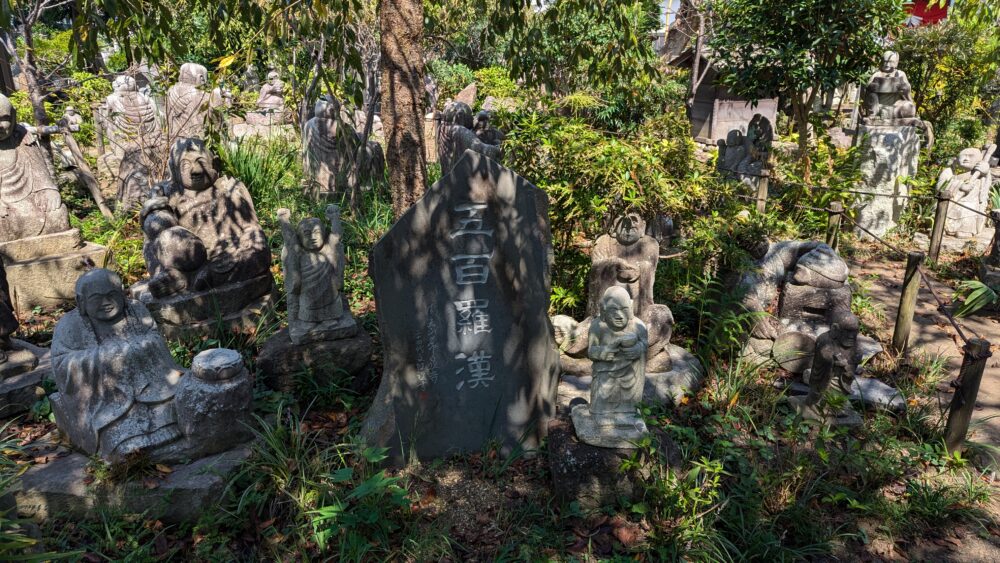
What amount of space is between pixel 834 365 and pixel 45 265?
6.79 meters

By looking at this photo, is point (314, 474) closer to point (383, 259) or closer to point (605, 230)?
point (383, 259)

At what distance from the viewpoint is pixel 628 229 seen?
487 cm

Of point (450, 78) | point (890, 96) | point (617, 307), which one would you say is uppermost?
point (450, 78)

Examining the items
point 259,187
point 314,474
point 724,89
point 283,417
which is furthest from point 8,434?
point 724,89

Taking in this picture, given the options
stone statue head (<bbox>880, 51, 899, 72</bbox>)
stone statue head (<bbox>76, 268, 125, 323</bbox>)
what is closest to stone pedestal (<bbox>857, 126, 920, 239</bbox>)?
stone statue head (<bbox>880, 51, 899, 72</bbox>)

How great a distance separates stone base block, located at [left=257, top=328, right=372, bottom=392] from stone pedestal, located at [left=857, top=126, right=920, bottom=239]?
7.54 m

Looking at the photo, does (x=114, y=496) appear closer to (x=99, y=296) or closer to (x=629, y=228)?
(x=99, y=296)

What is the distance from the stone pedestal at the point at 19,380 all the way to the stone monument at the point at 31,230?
1471 millimetres

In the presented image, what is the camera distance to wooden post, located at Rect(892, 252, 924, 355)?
201 inches

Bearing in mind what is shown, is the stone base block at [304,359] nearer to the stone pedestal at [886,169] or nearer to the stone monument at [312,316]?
the stone monument at [312,316]

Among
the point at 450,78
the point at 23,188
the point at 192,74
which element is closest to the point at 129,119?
the point at 192,74

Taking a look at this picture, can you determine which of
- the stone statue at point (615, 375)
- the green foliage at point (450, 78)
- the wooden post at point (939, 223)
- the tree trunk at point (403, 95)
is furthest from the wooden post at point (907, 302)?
the green foliage at point (450, 78)

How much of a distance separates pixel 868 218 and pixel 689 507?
23.2 feet

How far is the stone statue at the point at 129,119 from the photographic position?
791 cm
